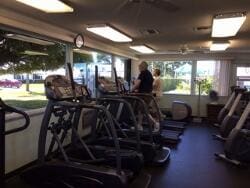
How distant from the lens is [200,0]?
2.63 meters

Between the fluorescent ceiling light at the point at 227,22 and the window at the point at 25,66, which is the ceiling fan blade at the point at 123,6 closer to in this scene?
the fluorescent ceiling light at the point at 227,22

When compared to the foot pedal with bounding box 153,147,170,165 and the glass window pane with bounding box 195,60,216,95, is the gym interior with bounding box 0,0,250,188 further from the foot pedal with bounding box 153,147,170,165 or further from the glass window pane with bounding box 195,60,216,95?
the glass window pane with bounding box 195,60,216,95

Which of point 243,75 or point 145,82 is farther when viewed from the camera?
point 243,75

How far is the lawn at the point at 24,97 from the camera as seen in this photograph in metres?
3.48

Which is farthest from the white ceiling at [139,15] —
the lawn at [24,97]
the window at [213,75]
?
the window at [213,75]

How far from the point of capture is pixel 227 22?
342 cm

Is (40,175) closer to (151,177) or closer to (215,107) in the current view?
(151,177)

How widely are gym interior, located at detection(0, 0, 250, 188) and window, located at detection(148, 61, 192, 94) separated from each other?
2669 mm

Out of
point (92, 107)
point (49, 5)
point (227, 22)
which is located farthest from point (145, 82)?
point (49, 5)

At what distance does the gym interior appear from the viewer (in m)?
2.75

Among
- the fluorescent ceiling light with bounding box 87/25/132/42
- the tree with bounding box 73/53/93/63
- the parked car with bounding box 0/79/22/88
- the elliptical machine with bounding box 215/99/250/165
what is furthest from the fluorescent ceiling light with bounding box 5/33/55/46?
the elliptical machine with bounding box 215/99/250/165

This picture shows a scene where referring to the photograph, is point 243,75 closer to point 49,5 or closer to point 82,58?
point 82,58

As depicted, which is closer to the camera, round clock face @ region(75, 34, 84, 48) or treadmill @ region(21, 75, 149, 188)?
treadmill @ region(21, 75, 149, 188)

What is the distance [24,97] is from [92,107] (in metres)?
1.68
